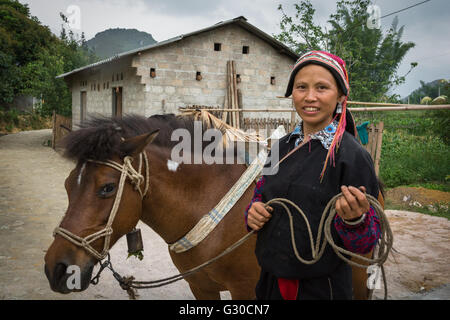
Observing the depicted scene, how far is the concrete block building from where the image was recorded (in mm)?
9195

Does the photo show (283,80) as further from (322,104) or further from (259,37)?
(322,104)

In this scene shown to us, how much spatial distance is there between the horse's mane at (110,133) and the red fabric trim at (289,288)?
1033 mm

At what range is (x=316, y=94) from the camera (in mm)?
1290

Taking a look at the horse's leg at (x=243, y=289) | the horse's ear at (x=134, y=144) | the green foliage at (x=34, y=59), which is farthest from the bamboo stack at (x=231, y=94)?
the green foliage at (x=34, y=59)

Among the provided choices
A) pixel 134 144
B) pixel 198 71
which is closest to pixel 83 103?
pixel 198 71

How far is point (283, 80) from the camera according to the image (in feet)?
37.3

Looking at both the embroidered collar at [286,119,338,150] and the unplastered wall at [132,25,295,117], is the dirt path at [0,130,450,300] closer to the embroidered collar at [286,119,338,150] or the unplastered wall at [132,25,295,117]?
the embroidered collar at [286,119,338,150]

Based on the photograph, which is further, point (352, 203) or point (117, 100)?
point (117, 100)

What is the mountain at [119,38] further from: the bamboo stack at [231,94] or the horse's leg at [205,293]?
the horse's leg at [205,293]

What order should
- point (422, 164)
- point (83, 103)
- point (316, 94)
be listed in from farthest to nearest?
point (83, 103) < point (422, 164) < point (316, 94)

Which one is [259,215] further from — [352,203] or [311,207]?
[352,203]

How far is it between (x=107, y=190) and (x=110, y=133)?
1.03 ft

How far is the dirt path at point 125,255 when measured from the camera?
3.50 m
